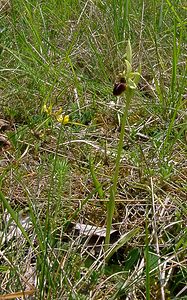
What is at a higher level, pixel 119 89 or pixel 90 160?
pixel 119 89

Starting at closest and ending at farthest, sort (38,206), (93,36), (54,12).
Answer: (38,206) → (93,36) → (54,12)

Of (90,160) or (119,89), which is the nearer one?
(119,89)

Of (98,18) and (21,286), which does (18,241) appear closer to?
(21,286)

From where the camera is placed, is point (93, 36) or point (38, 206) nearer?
point (38, 206)

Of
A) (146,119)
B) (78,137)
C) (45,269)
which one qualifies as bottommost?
(146,119)

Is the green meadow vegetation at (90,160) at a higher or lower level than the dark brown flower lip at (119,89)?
lower

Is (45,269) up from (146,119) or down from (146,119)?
up

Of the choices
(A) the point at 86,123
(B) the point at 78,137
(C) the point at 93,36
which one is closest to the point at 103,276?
(B) the point at 78,137

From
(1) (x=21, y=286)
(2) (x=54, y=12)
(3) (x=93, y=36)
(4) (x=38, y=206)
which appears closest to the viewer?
(1) (x=21, y=286)
